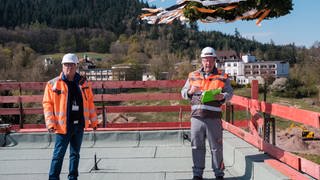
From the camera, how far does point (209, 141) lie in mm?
5316

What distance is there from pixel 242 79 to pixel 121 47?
5471 cm

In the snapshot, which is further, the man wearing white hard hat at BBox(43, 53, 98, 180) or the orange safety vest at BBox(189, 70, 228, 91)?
the orange safety vest at BBox(189, 70, 228, 91)

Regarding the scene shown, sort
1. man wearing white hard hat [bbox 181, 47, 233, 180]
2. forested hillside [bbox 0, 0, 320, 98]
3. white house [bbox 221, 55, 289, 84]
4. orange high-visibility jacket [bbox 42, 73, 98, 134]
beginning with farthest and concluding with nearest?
forested hillside [bbox 0, 0, 320, 98]
white house [bbox 221, 55, 289, 84]
man wearing white hard hat [bbox 181, 47, 233, 180]
orange high-visibility jacket [bbox 42, 73, 98, 134]

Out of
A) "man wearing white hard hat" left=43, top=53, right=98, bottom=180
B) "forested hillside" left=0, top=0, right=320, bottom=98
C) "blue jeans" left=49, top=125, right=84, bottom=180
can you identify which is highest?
"forested hillside" left=0, top=0, right=320, bottom=98

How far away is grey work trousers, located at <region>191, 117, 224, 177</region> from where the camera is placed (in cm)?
529

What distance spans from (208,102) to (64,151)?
1792 mm

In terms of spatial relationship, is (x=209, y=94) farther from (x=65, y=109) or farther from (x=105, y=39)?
(x=105, y=39)

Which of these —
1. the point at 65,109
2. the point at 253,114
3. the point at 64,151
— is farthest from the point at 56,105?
the point at 253,114

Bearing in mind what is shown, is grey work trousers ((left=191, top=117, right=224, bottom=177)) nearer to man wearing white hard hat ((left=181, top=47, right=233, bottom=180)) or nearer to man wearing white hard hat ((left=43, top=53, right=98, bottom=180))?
man wearing white hard hat ((left=181, top=47, right=233, bottom=180))

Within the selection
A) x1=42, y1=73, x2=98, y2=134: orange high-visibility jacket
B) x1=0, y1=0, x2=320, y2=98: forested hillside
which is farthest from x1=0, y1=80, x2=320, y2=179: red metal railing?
x1=0, y1=0, x2=320, y2=98: forested hillside

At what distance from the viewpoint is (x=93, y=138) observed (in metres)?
8.38

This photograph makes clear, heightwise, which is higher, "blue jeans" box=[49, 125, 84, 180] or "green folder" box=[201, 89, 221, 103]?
"green folder" box=[201, 89, 221, 103]

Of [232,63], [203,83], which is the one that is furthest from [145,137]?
[232,63]

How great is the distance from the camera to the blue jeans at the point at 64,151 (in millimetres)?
5156
